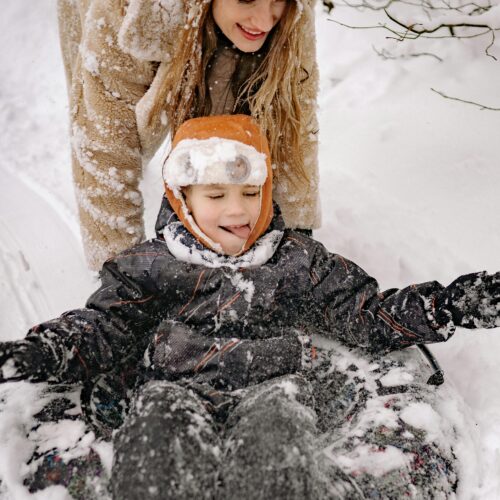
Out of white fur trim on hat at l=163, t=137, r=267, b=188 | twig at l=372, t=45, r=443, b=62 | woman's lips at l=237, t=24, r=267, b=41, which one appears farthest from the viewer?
twig at l=372, t=45, r=443, b=62

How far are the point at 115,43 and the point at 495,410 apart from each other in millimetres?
1441

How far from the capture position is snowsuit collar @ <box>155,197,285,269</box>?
1.52 metres

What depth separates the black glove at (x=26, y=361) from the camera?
1.16 metres

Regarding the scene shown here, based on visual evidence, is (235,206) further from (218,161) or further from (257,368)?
(257,368)

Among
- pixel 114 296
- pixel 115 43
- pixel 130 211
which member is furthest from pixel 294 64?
pixel 114 296

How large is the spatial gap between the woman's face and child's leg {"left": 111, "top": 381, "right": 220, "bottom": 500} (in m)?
1.04

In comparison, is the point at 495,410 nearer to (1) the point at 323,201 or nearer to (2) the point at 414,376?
(2) the point at 414,376

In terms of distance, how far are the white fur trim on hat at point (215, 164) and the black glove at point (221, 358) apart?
1.32ft

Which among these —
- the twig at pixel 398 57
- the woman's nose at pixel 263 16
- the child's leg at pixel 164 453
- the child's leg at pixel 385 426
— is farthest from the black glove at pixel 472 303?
the twig at pixel 398 57

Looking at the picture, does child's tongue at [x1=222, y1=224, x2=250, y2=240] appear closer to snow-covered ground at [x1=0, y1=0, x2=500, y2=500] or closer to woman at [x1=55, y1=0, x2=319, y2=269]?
woman at [x1=55, y1=0, x2=319, y2=269]

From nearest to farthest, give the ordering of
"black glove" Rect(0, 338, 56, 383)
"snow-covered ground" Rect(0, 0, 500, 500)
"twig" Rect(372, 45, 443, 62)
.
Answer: "black glove" Rect(0, 338, 56, 383) → "snow-covered ground" Rect(0, 0, 500, 500) → "twig" Rect(372, 45, 443, 62)

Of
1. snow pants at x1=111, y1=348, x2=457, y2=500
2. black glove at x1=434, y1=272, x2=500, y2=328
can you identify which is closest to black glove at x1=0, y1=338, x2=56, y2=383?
snow pants at x1=111, y1=348, x2=457, y2=500

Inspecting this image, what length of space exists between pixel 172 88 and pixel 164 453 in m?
1.07

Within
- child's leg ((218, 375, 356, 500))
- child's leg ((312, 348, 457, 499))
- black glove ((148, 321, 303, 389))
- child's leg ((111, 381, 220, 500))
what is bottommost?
child's leg ((312, 348, 457, 499))
